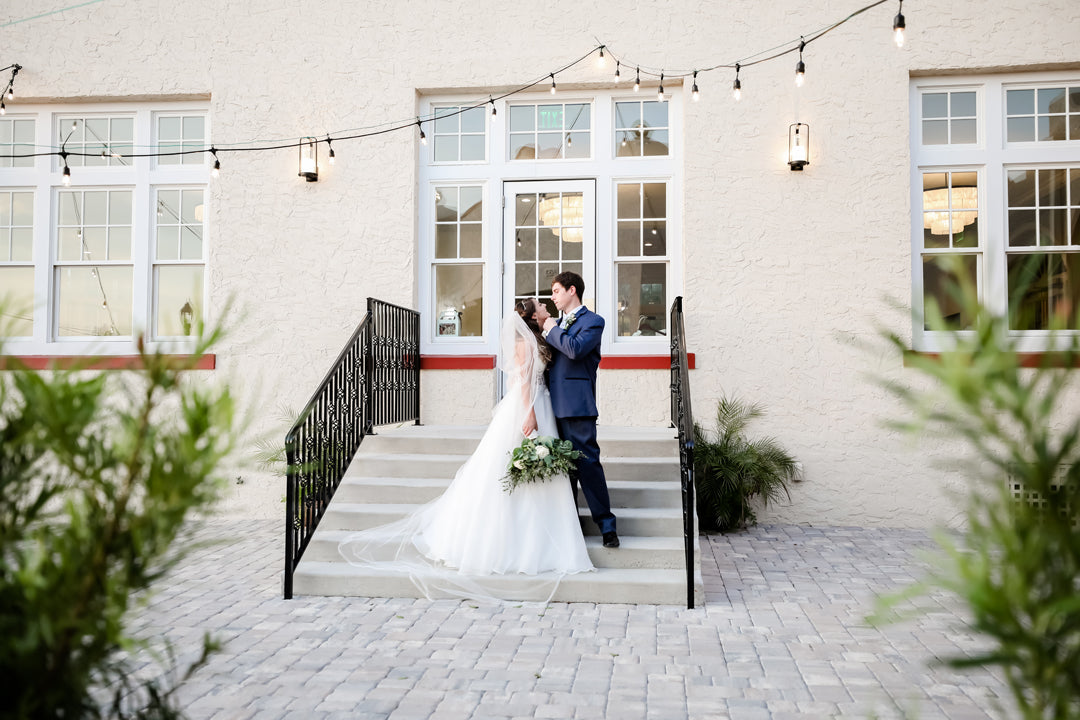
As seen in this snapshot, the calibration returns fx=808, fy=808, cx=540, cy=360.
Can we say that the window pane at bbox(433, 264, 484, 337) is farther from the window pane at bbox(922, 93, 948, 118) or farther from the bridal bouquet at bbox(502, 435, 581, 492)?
the window pane at bbox(922, 93, 948, 118)

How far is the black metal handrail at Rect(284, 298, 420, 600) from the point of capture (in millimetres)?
5133

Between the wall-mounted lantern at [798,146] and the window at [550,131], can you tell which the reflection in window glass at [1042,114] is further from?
the window at [550,131]

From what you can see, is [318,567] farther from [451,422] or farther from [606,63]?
A: [606,63]

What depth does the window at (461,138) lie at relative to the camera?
7.85 metres

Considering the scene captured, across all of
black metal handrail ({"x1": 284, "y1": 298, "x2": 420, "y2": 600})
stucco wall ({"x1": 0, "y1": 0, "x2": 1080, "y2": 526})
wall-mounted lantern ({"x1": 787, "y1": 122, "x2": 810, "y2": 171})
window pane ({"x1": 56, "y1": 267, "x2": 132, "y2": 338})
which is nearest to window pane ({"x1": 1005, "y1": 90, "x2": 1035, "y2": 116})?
stucco wall ({"x1": 0, "y1": 0, "x2": 1080, "y2": 526})

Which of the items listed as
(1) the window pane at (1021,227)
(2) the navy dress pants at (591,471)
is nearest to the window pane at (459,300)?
(2) the navy dress pants at (591,471)

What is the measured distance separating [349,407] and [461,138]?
10.5ft

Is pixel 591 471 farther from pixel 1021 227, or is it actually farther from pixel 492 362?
pixel 1021 227

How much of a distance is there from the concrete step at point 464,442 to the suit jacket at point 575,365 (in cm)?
109

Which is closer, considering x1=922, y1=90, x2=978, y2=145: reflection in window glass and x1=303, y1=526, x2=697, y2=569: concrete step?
x1=303, y1=526, x2=697, y2=569: concrete step

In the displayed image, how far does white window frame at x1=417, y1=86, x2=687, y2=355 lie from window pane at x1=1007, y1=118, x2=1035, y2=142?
2.94m

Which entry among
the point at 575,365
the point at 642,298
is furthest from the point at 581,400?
the point at 642,298

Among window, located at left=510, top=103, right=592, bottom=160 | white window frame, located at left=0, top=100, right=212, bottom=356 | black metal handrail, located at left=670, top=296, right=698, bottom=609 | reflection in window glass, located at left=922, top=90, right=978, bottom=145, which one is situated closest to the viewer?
black metal handrail, located at left=670, top=296, right=698, bottom=609

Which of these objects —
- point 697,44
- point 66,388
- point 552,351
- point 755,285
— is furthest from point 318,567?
point 697,44
